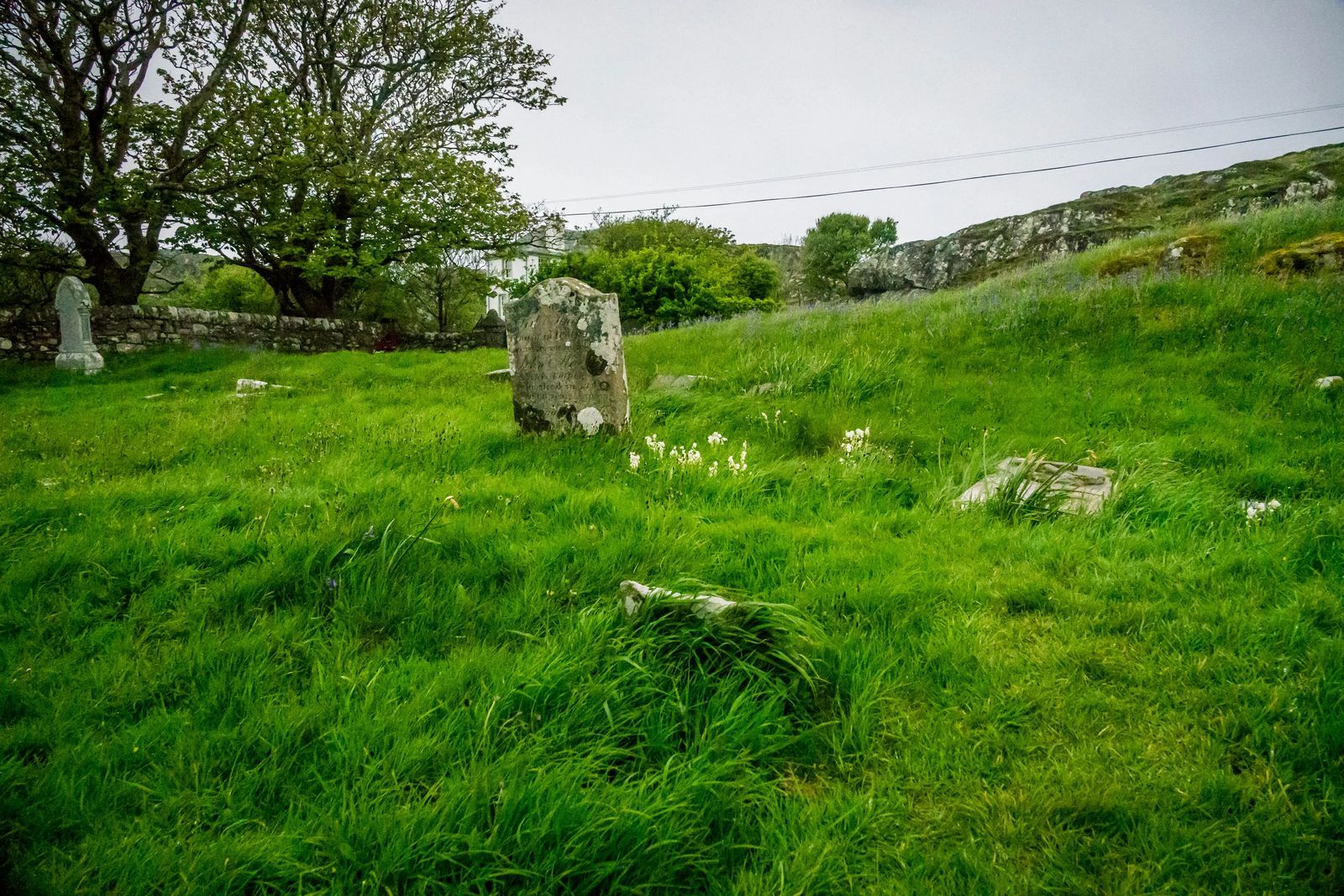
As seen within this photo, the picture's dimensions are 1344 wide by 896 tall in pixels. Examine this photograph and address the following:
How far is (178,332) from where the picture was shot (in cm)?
1520

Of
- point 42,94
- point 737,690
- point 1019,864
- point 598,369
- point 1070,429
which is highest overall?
point 42,94

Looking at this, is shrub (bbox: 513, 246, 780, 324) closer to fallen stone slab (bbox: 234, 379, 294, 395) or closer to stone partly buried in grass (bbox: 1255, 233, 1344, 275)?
fallen stone slab (bbox: 234, 379, 294, 395)

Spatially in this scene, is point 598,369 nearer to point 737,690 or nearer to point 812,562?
point 812,562

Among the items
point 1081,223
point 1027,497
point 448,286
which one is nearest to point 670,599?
point 1027,497

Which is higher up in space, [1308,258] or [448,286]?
[448,286]

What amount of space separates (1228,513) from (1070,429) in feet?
6.72

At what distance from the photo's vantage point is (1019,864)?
1574mm

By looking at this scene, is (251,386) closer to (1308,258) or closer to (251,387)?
(251,387)

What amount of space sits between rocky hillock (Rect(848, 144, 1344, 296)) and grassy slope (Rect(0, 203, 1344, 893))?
21795 mm

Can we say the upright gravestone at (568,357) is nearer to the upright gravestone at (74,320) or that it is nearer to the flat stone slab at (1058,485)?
the flat stone slab at (1058,485)

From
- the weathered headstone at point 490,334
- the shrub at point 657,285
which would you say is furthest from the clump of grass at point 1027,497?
the weathered headstone at point 490,334

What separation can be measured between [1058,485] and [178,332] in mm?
19490

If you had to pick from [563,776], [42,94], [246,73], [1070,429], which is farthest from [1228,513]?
[246,73]

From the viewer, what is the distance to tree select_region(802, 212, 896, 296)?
51875 millimetres
